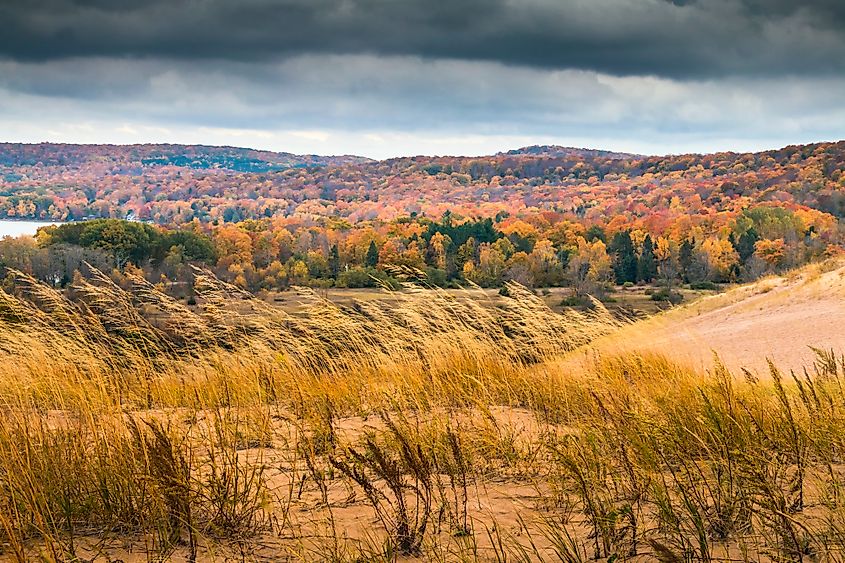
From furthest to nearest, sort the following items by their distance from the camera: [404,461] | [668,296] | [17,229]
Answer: [17,229] → [668,296] → [404,461]

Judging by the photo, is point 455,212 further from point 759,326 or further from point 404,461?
point 404,461

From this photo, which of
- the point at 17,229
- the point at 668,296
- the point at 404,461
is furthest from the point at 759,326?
the point at 17,229

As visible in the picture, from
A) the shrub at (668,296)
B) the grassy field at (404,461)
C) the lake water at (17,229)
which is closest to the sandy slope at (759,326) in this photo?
the grassy field at (404,461)

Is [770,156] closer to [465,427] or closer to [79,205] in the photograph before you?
[79,205]

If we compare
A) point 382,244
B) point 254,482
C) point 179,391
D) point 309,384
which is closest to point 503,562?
point 254,482

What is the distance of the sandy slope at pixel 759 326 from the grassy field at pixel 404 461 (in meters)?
1.85

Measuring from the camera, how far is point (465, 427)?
15.6 ft

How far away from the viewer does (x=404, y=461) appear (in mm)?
3914

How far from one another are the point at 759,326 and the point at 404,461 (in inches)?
711

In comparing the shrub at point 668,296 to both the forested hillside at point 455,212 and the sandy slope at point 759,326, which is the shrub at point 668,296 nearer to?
the forested hillside at point 455,212

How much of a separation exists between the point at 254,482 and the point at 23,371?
3.27 meters

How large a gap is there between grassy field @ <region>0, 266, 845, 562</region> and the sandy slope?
185 cm

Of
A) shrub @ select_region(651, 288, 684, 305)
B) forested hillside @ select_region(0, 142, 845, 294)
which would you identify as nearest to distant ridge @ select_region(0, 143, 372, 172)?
forested hillside @ select_region(0, 142, 845, 294)

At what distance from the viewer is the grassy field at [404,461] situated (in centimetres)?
297
